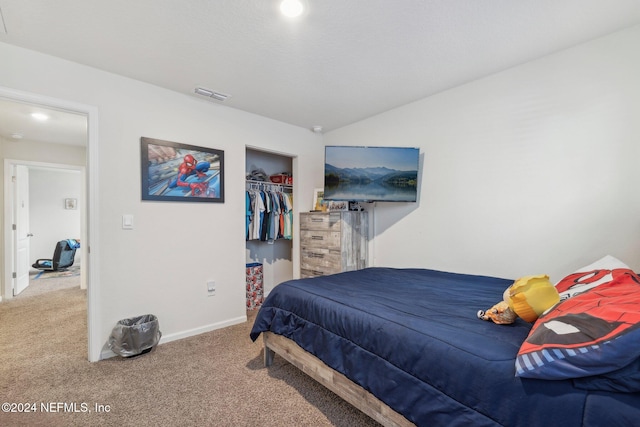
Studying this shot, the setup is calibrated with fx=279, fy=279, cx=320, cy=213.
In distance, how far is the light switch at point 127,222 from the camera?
97.2 inches

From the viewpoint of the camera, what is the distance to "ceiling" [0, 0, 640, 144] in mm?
1687

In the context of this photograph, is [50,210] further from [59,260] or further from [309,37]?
[309,37]

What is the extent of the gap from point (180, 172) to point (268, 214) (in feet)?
4.18

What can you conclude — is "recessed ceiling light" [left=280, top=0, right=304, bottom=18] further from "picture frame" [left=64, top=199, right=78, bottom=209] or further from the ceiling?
"picture frame" [left=64, top=199, right=78, bottom=209]

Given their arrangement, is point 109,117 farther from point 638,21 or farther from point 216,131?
point 638,21

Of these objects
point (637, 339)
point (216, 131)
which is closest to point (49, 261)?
point (216, 131)

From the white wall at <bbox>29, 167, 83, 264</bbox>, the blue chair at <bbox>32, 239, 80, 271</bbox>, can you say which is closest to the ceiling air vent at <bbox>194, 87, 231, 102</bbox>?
the white wall at <bbox>29, 167, 83, 264</bbox>

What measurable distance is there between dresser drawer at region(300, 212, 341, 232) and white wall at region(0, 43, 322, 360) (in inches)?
33.3

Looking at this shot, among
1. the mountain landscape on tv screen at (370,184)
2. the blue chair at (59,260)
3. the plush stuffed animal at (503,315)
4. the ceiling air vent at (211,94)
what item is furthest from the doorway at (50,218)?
the plush stuffed animal at (503,315)

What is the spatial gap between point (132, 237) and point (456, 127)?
322 cm

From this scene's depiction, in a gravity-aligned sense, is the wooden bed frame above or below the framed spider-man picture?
below

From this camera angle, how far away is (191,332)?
111 inches

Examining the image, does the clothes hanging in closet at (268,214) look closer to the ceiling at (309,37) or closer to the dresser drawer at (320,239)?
the dresser drawer at (320,239)

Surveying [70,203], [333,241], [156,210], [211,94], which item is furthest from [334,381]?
[70,203]
